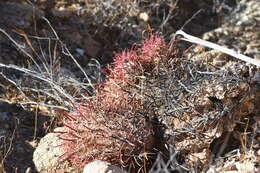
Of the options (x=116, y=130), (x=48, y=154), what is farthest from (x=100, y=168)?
(x=48, y=154)

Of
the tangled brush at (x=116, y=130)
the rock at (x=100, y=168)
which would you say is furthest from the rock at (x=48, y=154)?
the rock at (x=100, y=168)

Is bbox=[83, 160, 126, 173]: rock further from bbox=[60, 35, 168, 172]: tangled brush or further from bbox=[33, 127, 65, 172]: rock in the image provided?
bbox=[33, 127, 65, 172]: rock

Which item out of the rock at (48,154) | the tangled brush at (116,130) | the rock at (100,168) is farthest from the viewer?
the rock at (48,154)

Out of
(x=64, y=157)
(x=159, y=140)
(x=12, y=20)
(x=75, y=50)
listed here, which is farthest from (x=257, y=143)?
(x=12, y=20)

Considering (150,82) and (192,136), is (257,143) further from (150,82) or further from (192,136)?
(150,82)

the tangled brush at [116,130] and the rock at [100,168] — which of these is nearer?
the rock at [100,168]

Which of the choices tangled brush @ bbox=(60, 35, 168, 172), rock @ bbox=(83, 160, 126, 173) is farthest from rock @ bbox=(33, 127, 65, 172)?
rock @ bbox=(83, 160, 126, 173)

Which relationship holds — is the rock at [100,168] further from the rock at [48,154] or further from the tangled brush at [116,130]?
the rock at [48,154]
